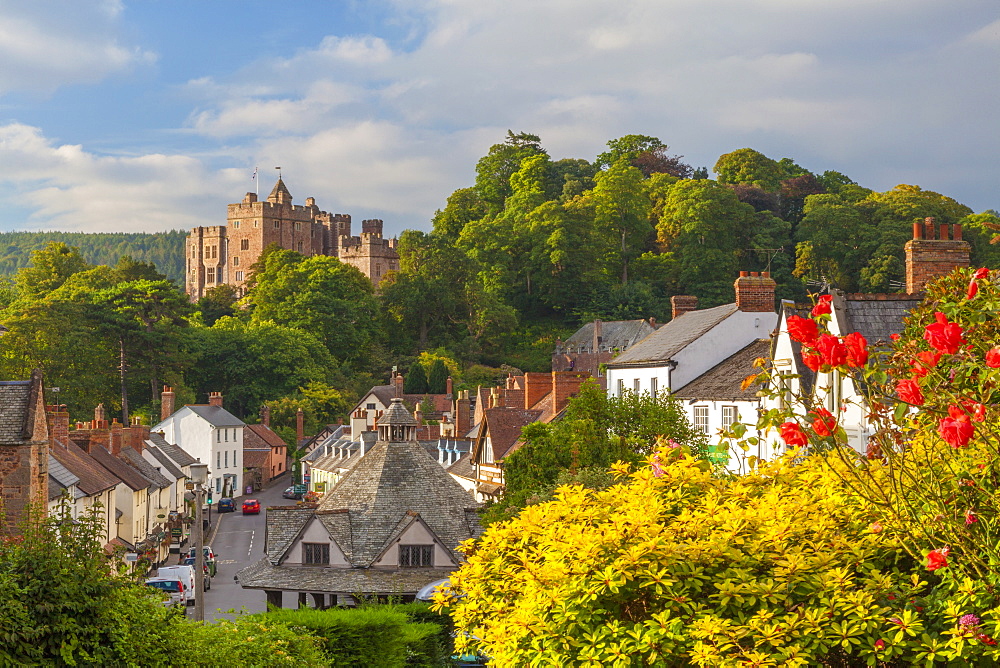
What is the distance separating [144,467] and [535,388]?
83.2ft

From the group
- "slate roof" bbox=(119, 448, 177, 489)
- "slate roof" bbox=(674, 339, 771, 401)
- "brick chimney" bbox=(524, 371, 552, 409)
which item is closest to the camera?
"slate roof" bbox=(674, 339, 771, 401)

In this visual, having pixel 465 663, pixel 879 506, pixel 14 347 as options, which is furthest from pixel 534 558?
pixel 14 347

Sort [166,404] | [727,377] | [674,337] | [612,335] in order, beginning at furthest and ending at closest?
[612,335], [166,404], [674,337], [727,377]

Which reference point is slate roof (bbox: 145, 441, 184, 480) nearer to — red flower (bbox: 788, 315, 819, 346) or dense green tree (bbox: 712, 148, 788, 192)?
red flower (bbox: 788, 315, 819, 346)

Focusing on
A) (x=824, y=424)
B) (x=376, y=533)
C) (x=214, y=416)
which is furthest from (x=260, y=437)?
(x=824, y=424)

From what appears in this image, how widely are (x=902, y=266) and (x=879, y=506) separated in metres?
108

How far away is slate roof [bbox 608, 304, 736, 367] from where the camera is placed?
37.5 m

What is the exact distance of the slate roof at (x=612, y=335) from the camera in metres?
109

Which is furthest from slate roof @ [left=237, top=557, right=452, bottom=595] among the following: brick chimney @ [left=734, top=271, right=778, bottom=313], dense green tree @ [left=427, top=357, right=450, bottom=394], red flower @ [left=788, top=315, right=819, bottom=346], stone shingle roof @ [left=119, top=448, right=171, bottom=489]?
dense green tree @ [left=427, top=357, right=450, bottom=394]

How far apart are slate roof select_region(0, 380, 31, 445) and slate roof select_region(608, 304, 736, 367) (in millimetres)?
18528

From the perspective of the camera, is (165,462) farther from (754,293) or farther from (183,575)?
(754,293)

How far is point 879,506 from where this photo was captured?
405 inches

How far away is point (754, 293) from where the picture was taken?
3762 centimetres

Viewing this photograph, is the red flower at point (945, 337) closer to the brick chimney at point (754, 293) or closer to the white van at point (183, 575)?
the brick chimney at point (754, 293)
